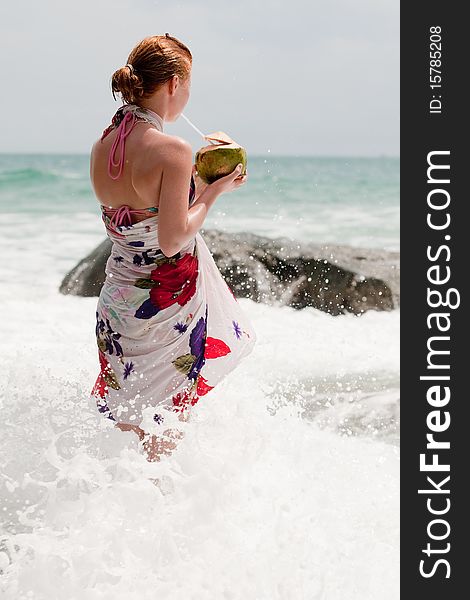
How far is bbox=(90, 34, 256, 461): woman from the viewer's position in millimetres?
2688

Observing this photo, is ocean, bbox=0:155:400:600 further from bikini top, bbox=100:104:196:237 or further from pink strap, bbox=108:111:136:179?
pink strap, bbox=108:111:136:179

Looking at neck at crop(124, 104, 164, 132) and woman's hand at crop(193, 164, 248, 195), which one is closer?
neck at crop(124, 104, 164, 132)

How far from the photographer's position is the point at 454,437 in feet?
11.0

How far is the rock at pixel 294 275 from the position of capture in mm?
7590

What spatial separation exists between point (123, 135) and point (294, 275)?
5.12 metres

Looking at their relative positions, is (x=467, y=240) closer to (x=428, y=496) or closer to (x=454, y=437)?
(x=454, y=437)

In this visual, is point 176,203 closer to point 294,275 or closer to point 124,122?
point 124,122

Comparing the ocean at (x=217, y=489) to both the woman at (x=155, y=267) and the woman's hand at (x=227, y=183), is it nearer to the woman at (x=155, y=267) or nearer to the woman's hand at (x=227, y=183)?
the woman at (x=155, y=267)

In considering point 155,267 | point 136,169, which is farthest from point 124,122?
point 155,267

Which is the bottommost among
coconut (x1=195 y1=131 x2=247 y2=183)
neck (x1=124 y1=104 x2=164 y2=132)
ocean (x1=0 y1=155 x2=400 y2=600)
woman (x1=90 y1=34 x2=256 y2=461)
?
ocean (x1=0 y1=155 x2=400 y2=600)

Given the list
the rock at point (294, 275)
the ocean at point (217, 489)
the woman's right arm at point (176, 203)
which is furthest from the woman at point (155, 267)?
the rock at point (294, 275)

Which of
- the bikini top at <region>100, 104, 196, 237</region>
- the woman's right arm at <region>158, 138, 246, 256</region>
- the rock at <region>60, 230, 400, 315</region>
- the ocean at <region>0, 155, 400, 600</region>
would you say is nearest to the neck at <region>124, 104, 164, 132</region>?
the bikini top at <region>100, 104, 196, 237</region>

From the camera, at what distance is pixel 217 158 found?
2.94m

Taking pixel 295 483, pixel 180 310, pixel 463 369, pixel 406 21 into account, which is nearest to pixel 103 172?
pixel 180 310
